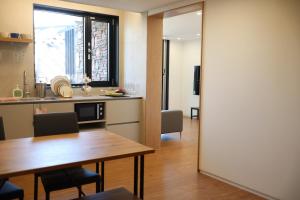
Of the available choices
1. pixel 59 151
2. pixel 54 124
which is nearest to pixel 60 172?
pixel 54 124

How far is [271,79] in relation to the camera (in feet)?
9.82

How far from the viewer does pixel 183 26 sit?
6676 millimetres

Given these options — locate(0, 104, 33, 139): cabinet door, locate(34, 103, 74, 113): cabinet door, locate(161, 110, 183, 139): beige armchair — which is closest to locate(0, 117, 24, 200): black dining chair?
locate(0, 104, 33, 139): cabinet door

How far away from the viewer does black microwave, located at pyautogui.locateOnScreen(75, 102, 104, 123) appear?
Result: 14.6ft

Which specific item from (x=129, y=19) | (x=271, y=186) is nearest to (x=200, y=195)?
(x=271, y=186)

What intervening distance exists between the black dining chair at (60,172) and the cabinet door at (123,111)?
180 centimetres

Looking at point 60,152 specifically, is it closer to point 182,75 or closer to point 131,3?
point 131,3

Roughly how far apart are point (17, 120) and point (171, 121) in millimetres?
2940

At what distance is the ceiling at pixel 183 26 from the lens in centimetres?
565

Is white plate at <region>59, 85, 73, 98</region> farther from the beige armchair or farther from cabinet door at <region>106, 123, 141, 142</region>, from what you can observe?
the beige armchair

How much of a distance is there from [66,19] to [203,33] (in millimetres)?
2465

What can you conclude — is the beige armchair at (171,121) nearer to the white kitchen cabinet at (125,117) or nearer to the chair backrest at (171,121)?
the chair backrest at (171,121)

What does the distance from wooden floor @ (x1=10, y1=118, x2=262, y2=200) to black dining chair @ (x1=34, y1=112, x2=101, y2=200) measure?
2.20 feet

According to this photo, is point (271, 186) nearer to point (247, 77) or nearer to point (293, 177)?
point (293, 177)
